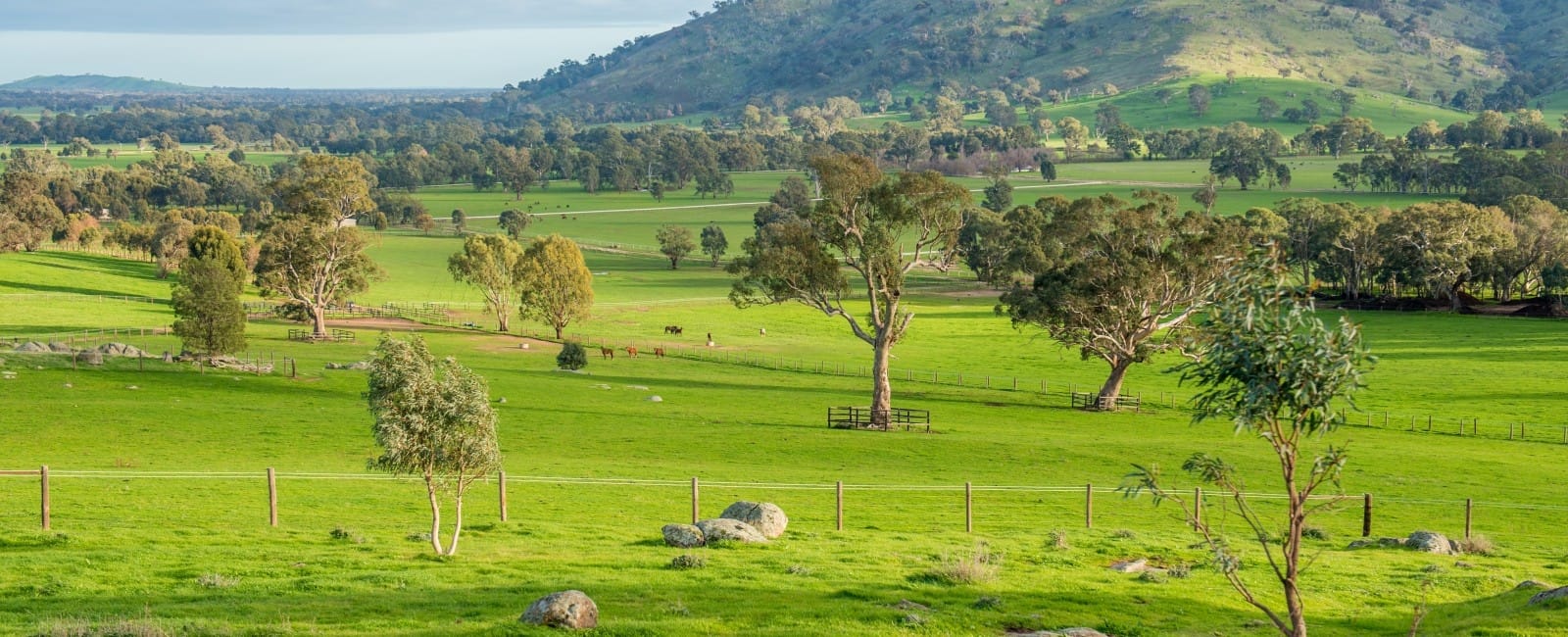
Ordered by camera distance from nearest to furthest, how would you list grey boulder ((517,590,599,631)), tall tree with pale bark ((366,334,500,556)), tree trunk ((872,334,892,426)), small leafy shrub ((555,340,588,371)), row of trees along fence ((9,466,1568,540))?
grey boulder ((517,590,599,631))
tall tree with pale bark ((366,334,500,556))
row of trees along fence ((9,466,1568,540))
tree trunk ((872,334,892,426))
small leafy shrub ((555,340,588,371))

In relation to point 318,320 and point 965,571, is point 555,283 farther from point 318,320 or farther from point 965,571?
point 965,571

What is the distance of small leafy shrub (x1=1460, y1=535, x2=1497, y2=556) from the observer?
34.1m


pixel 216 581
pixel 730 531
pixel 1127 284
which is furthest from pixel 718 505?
pixel 1127 284

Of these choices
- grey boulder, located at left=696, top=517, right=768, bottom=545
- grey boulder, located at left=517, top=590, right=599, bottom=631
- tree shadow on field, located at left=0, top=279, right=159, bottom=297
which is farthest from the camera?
tree shadow on field, located at left=0, top=279, right=159, bottom=297

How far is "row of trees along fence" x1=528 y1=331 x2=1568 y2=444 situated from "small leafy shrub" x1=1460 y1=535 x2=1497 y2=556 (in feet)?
50.9

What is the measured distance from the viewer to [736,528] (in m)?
31.5

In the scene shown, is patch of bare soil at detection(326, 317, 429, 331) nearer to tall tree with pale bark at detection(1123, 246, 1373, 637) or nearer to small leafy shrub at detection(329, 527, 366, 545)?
small leafy shrub at detection(329, 527, 366, 545)

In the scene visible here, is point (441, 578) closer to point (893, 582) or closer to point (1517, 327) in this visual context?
point (893, 582)

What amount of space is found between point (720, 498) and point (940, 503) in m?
6.82

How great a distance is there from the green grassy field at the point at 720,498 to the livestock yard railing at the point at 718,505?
0.20 m

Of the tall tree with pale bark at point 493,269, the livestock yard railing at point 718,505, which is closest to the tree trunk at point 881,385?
Result: the livestock yard railing at point 718,505

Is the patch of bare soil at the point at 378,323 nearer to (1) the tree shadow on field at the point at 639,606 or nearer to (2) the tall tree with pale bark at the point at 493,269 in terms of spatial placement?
(2) the tall tree with pale bark at the point at 493,269

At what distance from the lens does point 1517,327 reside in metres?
115

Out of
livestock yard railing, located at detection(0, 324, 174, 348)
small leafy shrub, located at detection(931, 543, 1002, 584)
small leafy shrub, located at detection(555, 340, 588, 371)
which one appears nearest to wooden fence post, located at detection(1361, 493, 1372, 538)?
small leafy shrub, located at detection(931, 543, 1002, 584)
